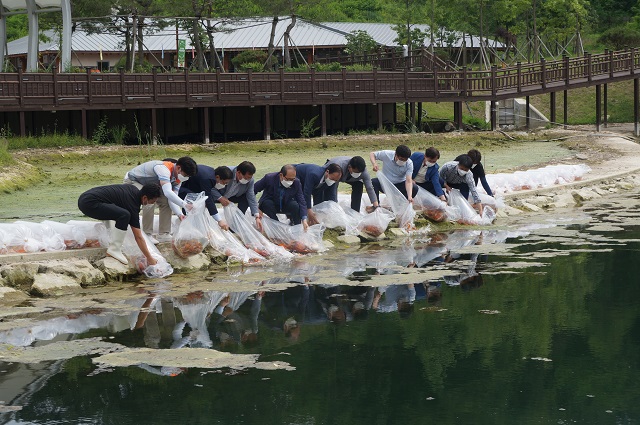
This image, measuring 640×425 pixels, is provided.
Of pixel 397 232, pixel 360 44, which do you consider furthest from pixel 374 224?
pixel 360 44

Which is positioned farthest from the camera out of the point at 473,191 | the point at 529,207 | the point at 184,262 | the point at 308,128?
the point at 308,128

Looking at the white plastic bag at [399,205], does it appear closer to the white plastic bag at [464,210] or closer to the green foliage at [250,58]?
the white plastic bag at [464,210]

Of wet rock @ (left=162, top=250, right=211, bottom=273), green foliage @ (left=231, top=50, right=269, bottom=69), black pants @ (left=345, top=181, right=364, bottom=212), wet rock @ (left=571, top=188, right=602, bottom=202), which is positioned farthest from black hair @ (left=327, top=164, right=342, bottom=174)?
green foliage @ (left=231, top=50, right=269, bottom=69)

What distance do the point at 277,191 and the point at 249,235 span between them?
756 mm

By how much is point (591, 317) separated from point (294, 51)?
4322cm

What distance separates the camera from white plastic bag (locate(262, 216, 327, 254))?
42.4ft

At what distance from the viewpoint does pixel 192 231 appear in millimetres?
11906

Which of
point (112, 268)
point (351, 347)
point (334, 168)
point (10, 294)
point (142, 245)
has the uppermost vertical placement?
point (334, 168)

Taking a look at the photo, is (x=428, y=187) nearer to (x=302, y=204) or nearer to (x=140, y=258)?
(x=302, y=204)

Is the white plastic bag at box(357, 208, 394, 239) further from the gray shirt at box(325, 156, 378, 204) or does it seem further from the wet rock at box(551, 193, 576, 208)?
the wet rock at box(551, 193, 576, 208)

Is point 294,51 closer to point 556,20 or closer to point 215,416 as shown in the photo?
point 556,20

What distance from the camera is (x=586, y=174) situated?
21.3 metres

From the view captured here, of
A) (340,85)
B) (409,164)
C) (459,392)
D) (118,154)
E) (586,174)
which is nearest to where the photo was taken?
(459,392)

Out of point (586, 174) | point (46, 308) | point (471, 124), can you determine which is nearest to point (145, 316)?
point (46, 308)
